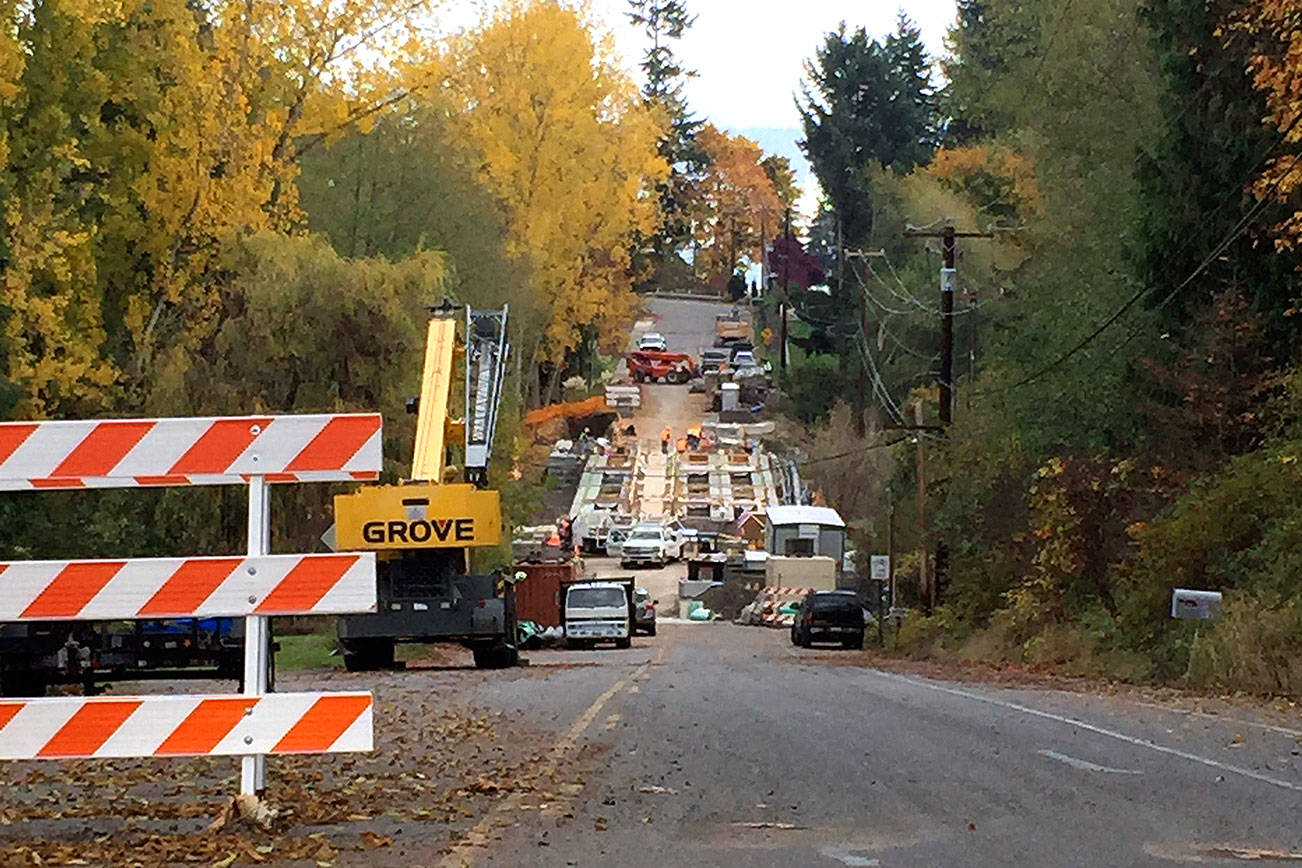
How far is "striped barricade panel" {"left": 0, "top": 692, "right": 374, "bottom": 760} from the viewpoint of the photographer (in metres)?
9.16

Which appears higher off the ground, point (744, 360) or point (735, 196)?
point (735, 196)

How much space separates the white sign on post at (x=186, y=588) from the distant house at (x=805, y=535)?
206 ft

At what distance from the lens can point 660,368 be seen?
11338cm

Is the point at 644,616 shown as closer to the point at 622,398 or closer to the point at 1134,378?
the point at 1134,378

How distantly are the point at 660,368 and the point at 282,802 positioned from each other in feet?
338

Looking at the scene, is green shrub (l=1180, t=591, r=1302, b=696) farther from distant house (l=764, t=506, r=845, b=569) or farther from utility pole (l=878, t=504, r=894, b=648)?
distant house (l=764, t=506, r=845, b=569)

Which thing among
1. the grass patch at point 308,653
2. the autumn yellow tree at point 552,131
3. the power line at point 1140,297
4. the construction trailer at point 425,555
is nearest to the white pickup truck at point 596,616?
the grass patch at point 308,653

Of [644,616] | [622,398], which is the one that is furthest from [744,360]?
[644,616]

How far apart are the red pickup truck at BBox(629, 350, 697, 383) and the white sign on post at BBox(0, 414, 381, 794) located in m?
104

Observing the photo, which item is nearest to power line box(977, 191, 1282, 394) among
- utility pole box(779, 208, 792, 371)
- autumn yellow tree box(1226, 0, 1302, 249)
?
autumn yellow tree box(1226, 0, 1302, 249)

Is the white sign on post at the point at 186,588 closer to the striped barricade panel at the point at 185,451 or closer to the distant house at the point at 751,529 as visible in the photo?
the striped barricade panel at the point at 185,451

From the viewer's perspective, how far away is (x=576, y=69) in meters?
63.3

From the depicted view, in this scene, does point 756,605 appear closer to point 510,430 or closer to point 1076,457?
point 510,430

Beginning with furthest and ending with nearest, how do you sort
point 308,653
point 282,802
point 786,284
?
1. point 786,284
2. point 308,653
3. point 282,802
